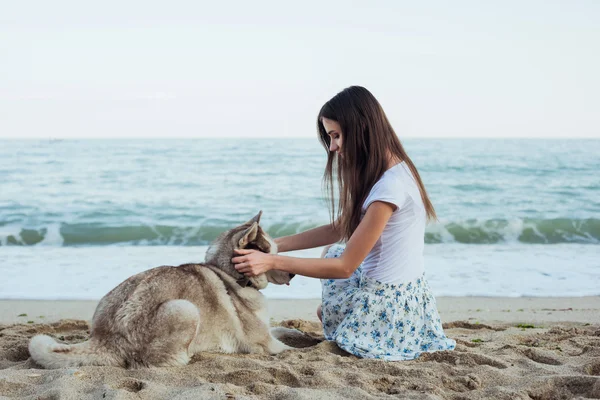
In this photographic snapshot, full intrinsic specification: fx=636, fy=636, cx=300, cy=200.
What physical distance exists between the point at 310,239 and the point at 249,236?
3.00ft

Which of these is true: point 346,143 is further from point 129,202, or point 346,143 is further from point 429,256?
point 129,202

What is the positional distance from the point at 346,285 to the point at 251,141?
28.6 meters

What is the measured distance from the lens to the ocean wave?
522 inches

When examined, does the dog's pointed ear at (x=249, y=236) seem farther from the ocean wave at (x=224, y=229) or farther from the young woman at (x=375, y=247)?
the ocean wave at (x=224, y=229)

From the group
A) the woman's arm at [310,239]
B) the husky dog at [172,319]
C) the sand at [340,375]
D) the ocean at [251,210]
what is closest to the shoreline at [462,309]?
the ocean at [251,210]

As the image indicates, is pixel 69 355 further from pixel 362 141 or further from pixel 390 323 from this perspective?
pixel 362 141

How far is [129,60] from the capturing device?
82.0 ft

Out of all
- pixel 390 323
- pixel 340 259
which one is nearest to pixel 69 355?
pixel 340 259

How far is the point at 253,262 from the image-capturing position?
14.5ft

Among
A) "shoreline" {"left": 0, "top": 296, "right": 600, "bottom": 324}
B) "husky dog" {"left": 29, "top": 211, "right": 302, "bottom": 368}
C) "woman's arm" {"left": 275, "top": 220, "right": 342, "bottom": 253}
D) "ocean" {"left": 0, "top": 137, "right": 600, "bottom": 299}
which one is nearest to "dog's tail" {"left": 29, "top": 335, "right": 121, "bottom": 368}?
"husky dog" {"left": 29, "top": 211, "right": 302, "bottom": 368}

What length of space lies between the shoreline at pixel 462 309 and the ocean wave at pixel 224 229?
4914 mm

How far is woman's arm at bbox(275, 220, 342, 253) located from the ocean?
302 cm

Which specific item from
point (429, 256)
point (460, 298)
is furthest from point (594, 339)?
point (429, 256)

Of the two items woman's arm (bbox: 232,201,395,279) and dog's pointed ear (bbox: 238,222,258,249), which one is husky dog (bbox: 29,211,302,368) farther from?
woman's arm (bbox: 232,201,395,279)
